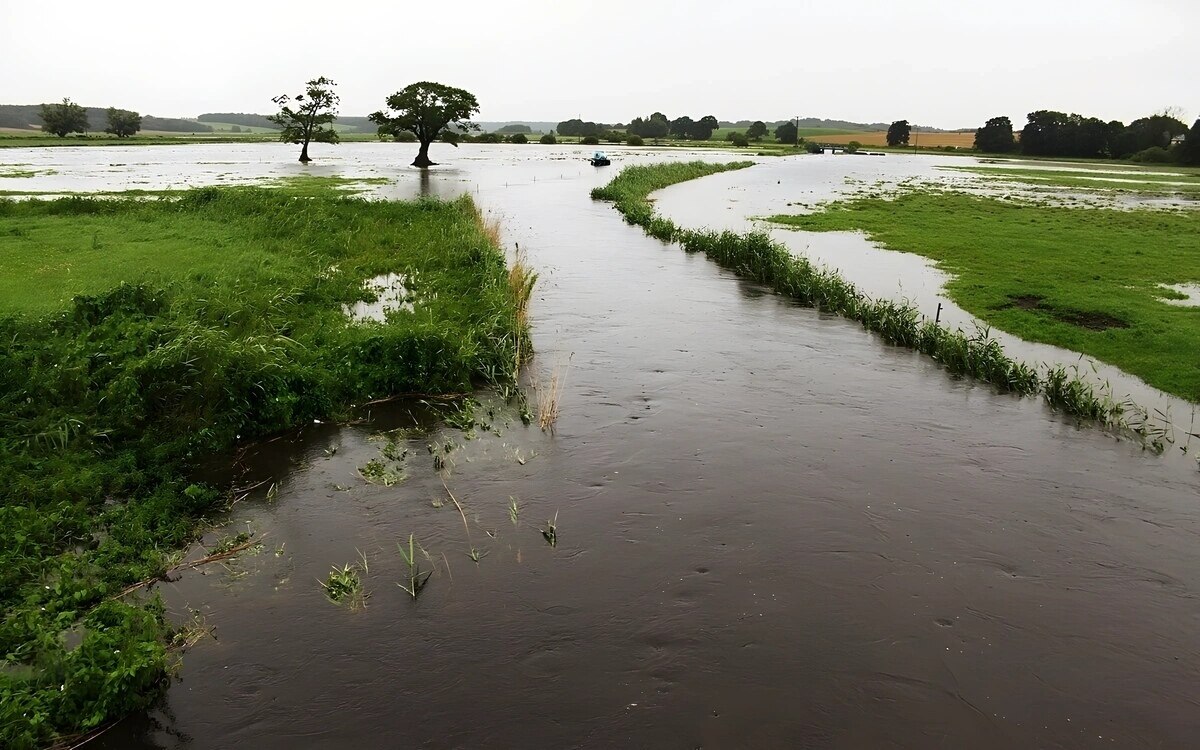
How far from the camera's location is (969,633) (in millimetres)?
8070

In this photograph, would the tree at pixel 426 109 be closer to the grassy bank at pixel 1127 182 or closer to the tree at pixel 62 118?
the grassy bank at pixel 1127 182

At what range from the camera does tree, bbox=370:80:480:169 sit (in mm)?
65625

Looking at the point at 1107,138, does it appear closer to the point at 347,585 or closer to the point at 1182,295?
the point at 1182,295

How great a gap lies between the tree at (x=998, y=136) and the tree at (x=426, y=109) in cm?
14072

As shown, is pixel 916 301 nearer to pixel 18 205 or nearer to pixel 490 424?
pixel 490 424

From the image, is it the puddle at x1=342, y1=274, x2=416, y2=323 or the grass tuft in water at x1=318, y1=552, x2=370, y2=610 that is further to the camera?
the puddle at x1=342, y1=274, x2=416, y2=323

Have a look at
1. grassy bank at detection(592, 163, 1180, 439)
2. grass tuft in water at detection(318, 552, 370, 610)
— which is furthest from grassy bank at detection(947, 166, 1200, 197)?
grass tuft in water at detection(318, 552, 370, 610)

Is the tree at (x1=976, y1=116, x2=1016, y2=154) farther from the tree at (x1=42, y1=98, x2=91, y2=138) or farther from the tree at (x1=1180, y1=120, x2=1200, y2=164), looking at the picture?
the tree at (x1=42, y1=98, x2=91, y2=138)

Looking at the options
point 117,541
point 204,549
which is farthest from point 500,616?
Result: point 117,541

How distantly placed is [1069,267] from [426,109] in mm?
57013

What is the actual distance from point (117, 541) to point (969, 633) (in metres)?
10.2

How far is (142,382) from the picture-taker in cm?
1143

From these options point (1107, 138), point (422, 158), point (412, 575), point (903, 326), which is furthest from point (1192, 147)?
point (412, 575)

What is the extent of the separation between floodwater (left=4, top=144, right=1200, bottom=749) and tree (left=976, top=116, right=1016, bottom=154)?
6915 inches
